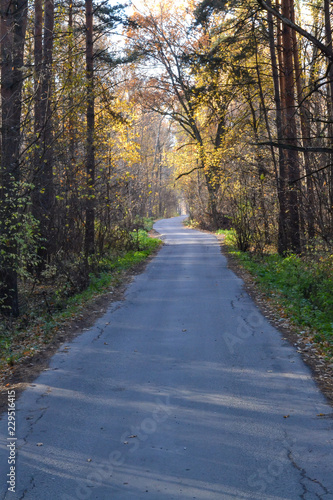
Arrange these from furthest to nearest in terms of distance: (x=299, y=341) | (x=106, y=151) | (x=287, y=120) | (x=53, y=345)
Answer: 1. (x=106, y=151)
2. (x=287, y=120)
3. (x=53, y=345)
4. (x=299, y=341)

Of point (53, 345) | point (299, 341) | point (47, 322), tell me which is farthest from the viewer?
point (47, 322)

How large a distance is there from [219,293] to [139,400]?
7451mm

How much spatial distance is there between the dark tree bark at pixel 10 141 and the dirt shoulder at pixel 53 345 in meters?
1.61

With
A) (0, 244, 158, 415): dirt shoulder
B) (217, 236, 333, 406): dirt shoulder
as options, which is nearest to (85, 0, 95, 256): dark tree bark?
(0, 244, 158, 415): dirt shoulder

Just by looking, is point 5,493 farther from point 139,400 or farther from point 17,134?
point 17,134

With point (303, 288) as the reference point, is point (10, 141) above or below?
above

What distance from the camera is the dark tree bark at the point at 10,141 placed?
1017 cm

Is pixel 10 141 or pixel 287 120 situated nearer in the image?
pixel 10 141

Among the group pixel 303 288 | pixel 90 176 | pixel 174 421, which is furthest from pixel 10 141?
pixel 303 288

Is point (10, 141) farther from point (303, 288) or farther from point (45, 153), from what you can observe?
point (303, 288)

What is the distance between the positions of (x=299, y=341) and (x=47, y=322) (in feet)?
16.6

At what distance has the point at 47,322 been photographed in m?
10.2

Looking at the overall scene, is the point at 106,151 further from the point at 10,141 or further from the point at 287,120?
the point at 10,141

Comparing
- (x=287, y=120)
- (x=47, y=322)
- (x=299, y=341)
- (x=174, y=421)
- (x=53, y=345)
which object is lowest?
(x=299, y=341)
